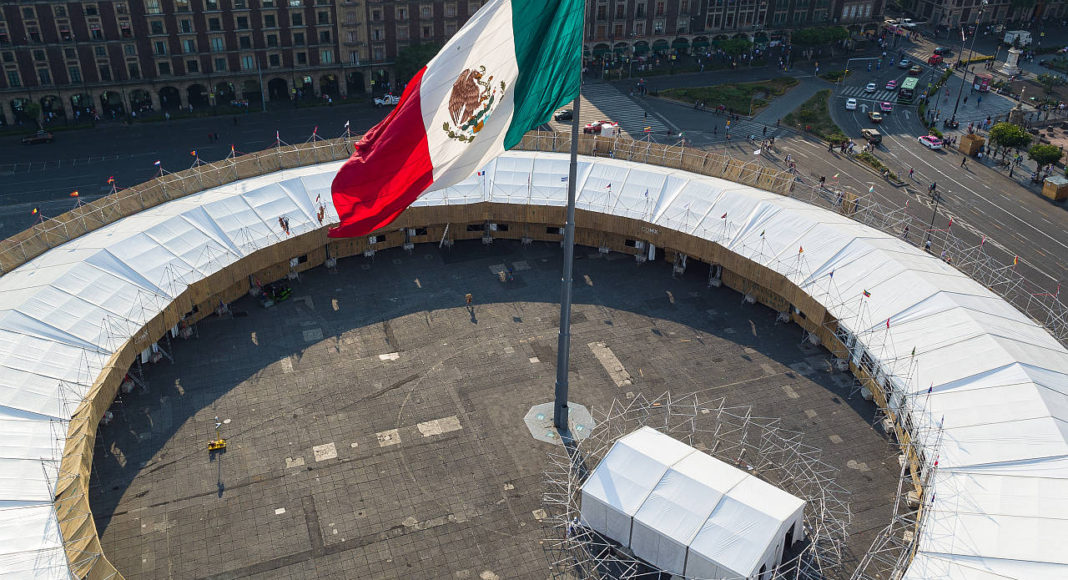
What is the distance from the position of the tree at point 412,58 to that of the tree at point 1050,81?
354ft

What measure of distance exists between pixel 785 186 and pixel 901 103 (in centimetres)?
7422

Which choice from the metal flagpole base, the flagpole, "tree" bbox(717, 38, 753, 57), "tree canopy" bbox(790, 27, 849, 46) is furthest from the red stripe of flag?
"tree canopy" bbox(790, 27, 849, 46)

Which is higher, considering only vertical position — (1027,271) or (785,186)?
(785,186)

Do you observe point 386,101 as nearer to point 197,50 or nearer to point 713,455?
point 197,50

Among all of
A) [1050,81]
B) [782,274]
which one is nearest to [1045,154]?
[1050,81]

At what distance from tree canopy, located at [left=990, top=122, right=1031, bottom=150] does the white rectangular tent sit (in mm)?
93775

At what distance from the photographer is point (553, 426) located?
74.1 metres

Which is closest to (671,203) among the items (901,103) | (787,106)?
(787,106)

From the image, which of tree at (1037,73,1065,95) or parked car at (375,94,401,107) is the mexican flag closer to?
parked car at (375,94,401,107)

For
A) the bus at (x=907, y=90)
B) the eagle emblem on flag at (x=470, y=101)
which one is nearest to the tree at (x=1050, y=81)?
the bus at (x=907, y=90)

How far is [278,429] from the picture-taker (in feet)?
240

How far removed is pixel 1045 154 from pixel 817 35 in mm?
60479

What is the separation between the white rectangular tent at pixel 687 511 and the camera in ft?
188

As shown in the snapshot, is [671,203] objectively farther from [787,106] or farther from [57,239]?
[787,106]
